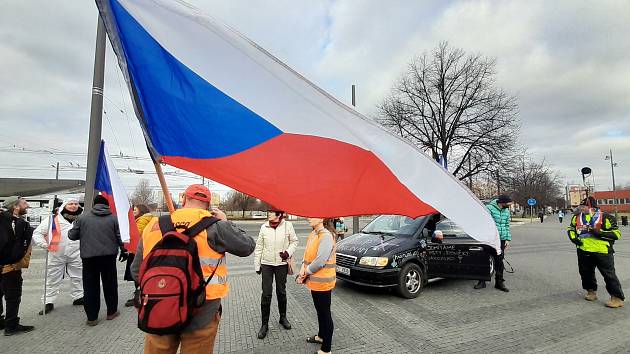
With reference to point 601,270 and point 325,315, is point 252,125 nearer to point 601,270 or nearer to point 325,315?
point 325,315

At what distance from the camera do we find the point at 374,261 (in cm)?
639

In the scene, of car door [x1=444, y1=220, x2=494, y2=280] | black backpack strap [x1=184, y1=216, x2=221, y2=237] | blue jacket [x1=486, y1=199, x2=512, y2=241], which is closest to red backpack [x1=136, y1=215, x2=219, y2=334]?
black backpack strap [x1=184, y1=216, x2=221, y2=237]

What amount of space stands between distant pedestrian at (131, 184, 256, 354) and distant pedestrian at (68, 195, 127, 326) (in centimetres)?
350

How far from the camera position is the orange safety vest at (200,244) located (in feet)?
7.46

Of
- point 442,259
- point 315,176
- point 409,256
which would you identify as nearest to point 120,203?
point 315,176

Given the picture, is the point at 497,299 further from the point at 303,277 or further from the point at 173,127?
the point at 173,127

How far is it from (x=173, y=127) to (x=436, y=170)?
195cm

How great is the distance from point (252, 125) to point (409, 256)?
521cm

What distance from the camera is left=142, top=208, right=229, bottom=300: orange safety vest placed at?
7.46 ft

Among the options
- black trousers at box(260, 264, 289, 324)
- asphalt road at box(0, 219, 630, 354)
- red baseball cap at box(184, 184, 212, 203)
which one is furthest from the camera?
black trousers at box(260, 264, 289, 324)

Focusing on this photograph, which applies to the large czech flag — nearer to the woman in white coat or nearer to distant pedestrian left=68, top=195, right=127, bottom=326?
the woman in white coat

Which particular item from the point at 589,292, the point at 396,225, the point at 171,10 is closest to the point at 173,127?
the point at 171,10

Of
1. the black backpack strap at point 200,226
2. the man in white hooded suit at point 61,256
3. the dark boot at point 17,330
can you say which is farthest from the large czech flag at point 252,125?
the man in white hooded suit at point 61,256

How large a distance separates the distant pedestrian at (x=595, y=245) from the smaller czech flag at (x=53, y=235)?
9736mm
